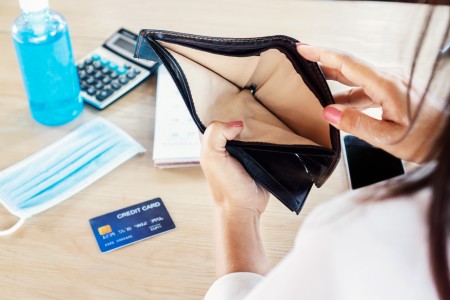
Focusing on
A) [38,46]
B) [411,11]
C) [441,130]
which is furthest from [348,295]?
[411,11]

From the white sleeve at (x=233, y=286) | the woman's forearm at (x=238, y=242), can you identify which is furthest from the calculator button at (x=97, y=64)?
the white sleeve at (x=233, y=286)

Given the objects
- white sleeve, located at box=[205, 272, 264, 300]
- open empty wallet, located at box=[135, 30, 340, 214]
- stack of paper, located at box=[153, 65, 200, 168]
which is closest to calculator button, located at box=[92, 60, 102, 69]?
stack of paper, located at box=[153, 65, 200, 168]

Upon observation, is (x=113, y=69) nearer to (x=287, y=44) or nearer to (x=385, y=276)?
(x=287, y=44)

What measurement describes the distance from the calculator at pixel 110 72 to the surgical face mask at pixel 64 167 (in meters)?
0.05

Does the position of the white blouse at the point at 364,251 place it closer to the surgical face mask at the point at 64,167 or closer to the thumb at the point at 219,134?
the thumb at the point at 219,134

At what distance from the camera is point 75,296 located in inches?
30.6

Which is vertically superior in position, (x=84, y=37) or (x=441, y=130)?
(x=441, y=130)

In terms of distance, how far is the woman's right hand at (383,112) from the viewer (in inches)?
28.9

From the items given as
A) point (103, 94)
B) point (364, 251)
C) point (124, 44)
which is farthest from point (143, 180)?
point (364, 251)

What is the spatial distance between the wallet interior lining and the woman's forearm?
0.11 m

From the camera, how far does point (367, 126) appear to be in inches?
29.0

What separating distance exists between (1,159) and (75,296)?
285mm

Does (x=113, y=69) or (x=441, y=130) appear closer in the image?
(x=441, y=130)

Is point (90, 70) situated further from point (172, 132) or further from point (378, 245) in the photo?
point (378, 245)
